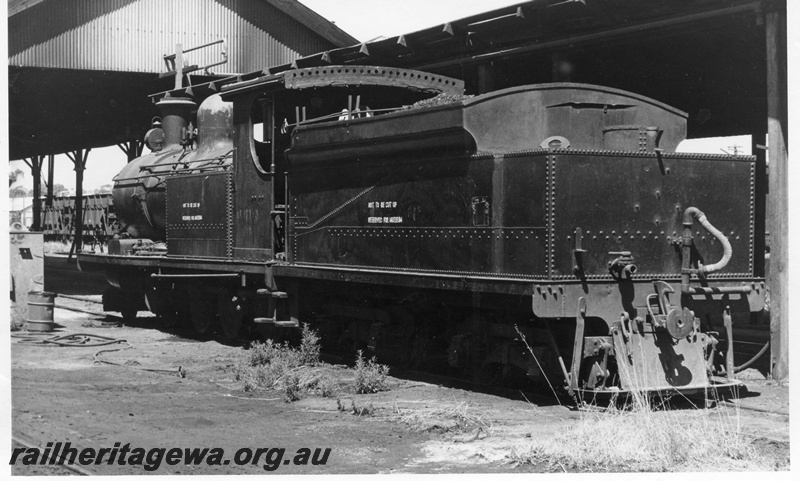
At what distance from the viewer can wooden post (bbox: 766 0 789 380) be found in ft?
36.0

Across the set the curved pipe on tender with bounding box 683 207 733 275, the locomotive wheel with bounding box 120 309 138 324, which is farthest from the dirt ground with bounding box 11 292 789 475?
the locomotive wheel with bounding box 120 309 138 324

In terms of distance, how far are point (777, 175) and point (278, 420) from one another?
6.44 m

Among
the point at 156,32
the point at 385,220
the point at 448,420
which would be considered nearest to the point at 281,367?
the point at 385,220

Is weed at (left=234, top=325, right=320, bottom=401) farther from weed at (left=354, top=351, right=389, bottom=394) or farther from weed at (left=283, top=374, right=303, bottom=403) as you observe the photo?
weed at (left=354, top=351, right=389, bottom=394)

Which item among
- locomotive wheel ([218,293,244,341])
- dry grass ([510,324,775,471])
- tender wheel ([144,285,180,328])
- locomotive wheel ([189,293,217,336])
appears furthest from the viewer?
tender wheel ([144,285,180,328])

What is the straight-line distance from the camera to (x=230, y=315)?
47.1ft

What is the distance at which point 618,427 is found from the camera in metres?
7.45

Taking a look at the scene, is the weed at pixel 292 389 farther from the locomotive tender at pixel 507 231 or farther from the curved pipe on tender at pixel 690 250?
the curved pipe on tender at pixel 690 250

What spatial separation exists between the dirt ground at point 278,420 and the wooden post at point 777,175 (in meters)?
0.72

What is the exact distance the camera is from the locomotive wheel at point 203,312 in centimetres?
1507

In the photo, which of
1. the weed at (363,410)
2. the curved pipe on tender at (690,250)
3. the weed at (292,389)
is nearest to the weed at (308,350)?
the weed at (292,389)

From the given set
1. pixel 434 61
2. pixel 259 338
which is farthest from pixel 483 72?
pixel 259 338

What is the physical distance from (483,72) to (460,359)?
6.96 m

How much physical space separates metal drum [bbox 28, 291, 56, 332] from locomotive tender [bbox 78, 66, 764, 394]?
14.3ft
